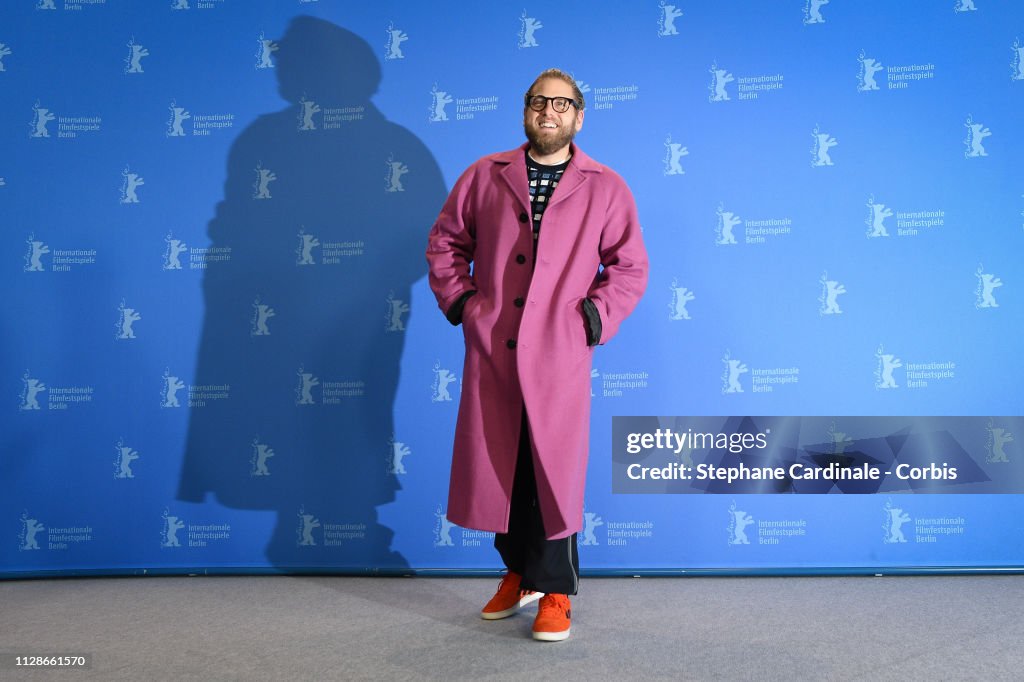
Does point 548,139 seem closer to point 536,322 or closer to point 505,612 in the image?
point 536,322

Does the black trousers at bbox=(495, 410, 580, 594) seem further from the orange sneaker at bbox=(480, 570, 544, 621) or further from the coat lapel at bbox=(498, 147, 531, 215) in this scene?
the coat lapel at bbox=(498, 147, 531, 215)

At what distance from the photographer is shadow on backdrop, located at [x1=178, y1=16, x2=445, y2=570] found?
10.4ft

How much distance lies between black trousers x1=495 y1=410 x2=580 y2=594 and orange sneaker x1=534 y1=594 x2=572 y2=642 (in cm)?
3

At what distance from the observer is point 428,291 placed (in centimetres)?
316

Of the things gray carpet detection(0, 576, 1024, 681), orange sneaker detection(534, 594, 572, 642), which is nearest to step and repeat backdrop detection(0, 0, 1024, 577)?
gray carpet detection(0, 576, 1024, 681)

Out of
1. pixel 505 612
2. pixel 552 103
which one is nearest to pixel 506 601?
pixel 505 612

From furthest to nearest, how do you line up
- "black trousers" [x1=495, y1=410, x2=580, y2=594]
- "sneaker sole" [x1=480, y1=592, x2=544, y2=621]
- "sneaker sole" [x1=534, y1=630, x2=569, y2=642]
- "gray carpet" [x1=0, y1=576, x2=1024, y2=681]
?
"sneaker sole" [x1=480, y1=592, x2=544, y2=621] < "black trousers" [x1=495, y1=410, x2=580, y2=594] < "sneaker sole" [x1=534, y1=630, x2=569, y2=642] < "gray carpet" [x1=0, y1=576, x2=1024, y2=681]

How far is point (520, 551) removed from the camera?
8.50ft

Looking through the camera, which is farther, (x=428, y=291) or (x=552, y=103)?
(x=428, y=291)

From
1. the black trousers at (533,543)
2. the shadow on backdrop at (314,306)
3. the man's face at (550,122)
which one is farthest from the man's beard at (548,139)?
the black trousers at (533,543)

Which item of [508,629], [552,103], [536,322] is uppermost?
[552,103]

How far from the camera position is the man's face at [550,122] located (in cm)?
250

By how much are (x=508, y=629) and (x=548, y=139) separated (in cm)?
154

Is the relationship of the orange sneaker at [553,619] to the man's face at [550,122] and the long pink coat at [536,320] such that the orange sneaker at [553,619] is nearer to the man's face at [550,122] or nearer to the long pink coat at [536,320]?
the long pink coat at [536,320]
